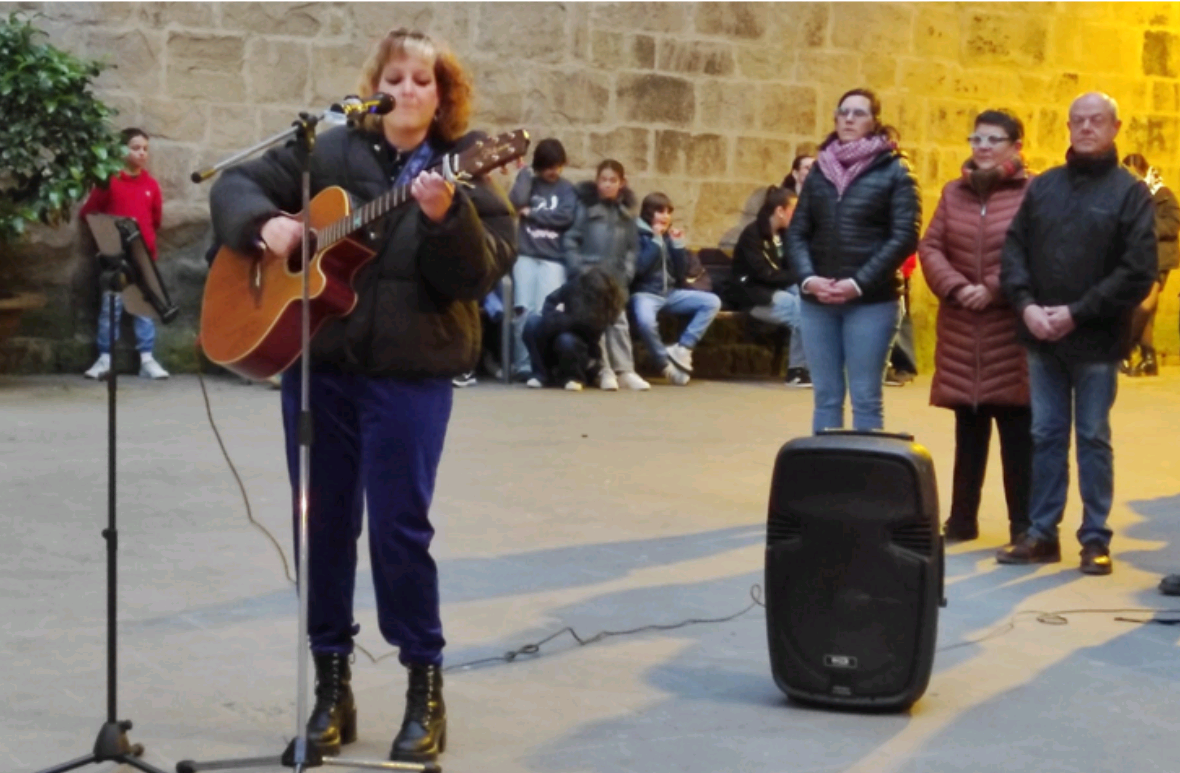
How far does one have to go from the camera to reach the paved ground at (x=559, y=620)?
184 inches

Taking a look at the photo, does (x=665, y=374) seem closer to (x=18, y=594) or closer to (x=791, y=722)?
(x=18, y=594)

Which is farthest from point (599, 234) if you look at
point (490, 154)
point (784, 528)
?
point (490, 154)

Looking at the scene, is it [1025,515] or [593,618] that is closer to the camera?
[593,618]

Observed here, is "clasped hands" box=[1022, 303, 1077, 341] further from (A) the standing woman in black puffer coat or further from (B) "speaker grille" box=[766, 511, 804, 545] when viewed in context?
(B) "speaker grille" box=[766, 511, 804, 545]

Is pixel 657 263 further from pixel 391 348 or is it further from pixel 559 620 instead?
pixel 391 348

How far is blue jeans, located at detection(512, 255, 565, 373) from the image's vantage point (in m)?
13.0

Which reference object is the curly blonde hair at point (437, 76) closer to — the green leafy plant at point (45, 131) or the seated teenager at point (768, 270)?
the green leafy plant at point (45, 131)

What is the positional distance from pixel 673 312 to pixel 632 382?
106 centimetres

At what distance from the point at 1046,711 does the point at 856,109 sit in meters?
3.21

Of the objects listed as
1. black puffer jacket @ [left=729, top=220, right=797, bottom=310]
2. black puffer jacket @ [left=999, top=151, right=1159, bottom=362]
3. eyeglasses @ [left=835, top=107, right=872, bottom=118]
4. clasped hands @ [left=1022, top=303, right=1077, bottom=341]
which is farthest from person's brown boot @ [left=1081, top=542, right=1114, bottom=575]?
black puffer jacket @ [left=729, top=220, right=797, bottom=310]

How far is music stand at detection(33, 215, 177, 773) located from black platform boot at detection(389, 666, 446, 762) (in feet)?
1.90

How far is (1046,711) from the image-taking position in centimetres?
503

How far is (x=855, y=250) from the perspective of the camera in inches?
298

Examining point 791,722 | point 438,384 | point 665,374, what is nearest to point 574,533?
point 791,722
